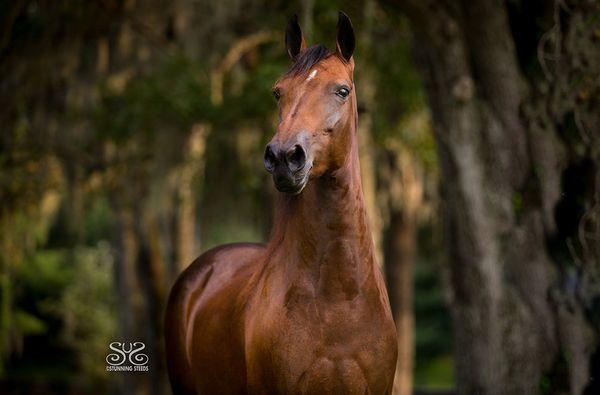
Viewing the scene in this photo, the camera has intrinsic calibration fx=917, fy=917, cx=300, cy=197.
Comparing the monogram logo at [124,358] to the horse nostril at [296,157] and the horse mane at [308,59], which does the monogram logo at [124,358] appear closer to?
the horse mane at [308,59]

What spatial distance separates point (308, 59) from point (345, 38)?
7.6 inches

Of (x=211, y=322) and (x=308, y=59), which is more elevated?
(x=308, y=59)

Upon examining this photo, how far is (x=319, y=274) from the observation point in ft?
12.1

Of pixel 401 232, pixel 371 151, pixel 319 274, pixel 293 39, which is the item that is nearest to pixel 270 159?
pixel 319 274

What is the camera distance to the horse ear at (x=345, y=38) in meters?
3.72

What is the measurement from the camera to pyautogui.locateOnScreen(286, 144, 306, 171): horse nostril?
3254mm

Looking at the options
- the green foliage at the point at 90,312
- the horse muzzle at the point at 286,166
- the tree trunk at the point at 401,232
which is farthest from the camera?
the green foliage at the point at 90,312

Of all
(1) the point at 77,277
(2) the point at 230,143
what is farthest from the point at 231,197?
(1) the point at 77,277

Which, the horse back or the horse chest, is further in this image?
the horse back

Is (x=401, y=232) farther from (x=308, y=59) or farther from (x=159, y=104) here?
(x=308, y=59)

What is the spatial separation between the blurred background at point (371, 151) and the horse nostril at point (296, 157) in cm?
367

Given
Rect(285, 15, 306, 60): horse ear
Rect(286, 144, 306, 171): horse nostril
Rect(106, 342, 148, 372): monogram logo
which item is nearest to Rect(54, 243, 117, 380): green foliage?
Rect(106, 342, 148, 372): monogram logo

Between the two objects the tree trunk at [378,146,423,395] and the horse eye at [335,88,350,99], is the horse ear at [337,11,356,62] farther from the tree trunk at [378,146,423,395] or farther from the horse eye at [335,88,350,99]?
the tree trunk at [378,146,423,395]

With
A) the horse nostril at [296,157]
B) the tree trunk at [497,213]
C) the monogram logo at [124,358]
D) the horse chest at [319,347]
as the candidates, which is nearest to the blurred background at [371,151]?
the tree trunk at [497,213]
